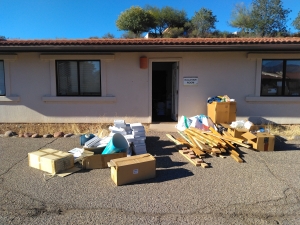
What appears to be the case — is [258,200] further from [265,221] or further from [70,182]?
[70,182]

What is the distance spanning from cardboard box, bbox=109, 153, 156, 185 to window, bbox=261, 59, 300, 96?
6.40 metres

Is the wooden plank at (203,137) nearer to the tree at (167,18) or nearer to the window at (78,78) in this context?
the window at (78,78)

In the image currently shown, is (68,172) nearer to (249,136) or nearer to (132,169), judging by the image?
(132,169)

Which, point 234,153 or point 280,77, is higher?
point 280,77

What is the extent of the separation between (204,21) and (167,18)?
5.27 m

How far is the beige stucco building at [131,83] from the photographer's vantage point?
28.7ft

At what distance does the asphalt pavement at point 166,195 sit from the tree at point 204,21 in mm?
31064

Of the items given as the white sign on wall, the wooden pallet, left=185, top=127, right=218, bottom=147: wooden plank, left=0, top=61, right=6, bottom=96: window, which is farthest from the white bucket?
left=0, top=61, right=6, bottom=96: window

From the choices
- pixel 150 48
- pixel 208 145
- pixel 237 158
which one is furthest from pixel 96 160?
pixel 150 48

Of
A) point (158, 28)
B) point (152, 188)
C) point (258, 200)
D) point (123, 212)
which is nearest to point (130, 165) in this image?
point (152, 188)

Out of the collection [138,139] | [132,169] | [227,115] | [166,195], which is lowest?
[166,195]

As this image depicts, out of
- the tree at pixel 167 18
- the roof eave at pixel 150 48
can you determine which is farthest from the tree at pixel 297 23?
the roof eave at pixel 150 48

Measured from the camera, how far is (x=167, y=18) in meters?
35.1

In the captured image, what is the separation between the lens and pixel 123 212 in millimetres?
3307
